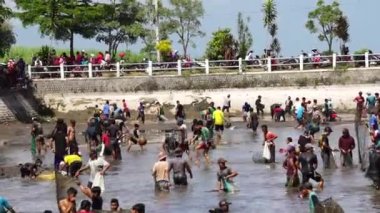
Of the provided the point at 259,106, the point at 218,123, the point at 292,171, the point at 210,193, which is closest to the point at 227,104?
the point at 259,106

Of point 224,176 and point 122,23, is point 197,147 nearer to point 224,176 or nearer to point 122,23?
point 224,176

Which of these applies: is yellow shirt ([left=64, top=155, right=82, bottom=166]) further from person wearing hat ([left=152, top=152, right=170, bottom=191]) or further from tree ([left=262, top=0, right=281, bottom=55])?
tree ([left=262, top=0, right=281, bottom=55])

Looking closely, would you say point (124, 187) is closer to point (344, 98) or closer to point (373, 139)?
point (373, 139)

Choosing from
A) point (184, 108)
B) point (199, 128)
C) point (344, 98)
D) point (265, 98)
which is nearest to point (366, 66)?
point (344, 98)

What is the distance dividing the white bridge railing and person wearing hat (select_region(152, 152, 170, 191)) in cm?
2549

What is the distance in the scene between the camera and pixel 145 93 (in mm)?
50500

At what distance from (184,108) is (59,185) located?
28.9 meters

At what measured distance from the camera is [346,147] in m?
28.9

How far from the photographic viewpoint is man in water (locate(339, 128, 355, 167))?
2894 centimetres

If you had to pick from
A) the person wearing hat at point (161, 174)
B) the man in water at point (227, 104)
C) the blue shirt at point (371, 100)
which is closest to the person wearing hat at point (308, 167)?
the person wearing hat at point (161, 174)

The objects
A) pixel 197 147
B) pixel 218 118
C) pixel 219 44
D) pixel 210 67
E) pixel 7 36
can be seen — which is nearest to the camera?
pixel 197 147

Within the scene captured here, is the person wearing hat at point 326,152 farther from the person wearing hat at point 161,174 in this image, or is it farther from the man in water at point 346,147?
the person wearing hat at point 161,174

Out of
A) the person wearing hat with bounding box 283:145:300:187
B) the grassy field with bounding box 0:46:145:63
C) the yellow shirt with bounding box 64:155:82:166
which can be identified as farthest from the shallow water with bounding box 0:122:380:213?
the grassy field with bounding box 0:46:145:63

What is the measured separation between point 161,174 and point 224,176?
5.00 feet
